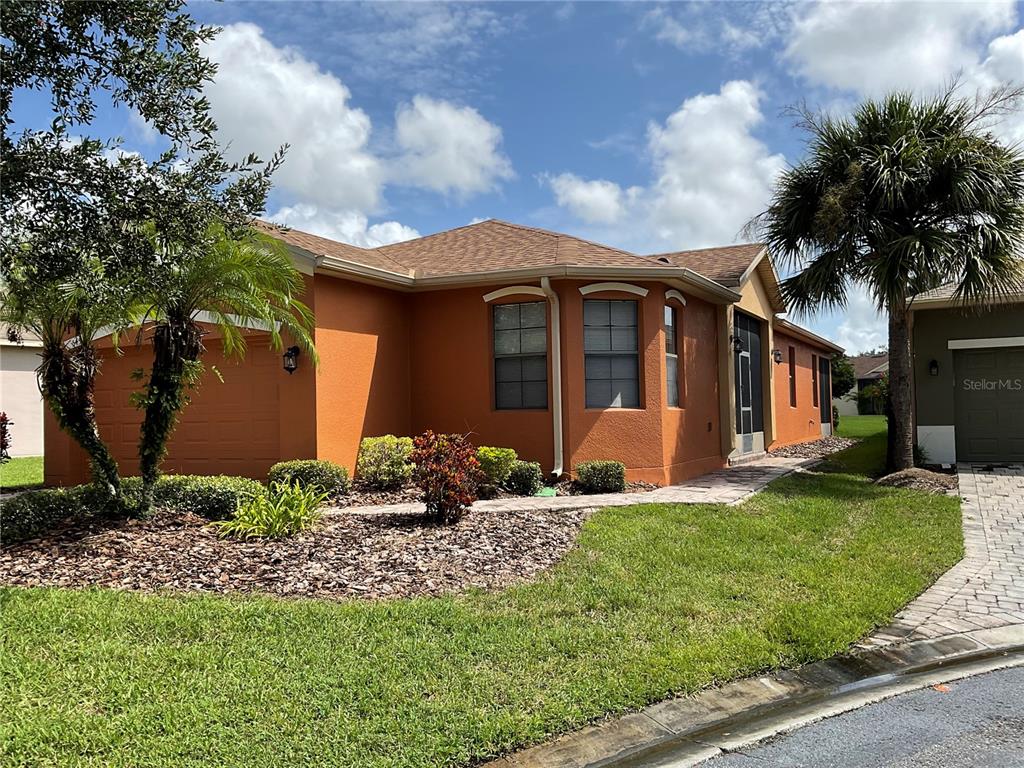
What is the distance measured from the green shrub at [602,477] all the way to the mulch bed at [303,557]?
2.55 m

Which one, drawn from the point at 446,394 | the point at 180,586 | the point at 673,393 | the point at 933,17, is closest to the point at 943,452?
the point at 673,393

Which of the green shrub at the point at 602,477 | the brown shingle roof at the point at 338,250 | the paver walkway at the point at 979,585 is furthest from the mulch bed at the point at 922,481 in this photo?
the brown shingle roof at the point at 338,250

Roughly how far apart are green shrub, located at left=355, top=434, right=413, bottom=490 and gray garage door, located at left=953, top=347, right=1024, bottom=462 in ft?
35.0

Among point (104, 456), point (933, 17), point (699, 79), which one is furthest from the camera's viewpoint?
point (699, 79)

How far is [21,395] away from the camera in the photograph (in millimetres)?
21125

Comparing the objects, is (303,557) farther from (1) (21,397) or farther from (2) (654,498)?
(1) (21,397)

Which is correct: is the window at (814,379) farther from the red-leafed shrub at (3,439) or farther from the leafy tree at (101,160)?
the red-leafed shrub at (3,439)

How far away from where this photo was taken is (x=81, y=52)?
199 inches

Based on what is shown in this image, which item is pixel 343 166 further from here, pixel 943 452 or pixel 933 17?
pixel 943 452

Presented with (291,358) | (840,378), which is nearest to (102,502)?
(291,358)

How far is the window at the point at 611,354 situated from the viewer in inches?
472

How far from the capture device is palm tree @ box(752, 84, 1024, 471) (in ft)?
37.3

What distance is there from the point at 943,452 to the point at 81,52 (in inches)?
584

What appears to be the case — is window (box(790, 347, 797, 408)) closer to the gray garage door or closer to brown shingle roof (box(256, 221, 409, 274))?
the gray garage door
